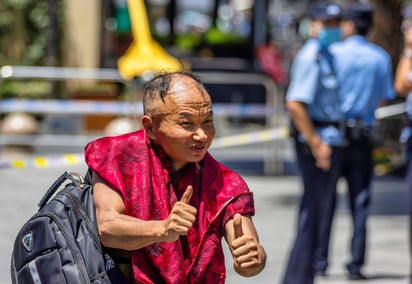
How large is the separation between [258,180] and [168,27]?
6.74 m

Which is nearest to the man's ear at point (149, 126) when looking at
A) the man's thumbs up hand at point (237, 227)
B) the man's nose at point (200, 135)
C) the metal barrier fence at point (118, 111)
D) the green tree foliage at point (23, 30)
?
the man's nose at point (200, 135)

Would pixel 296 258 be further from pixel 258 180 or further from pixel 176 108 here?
pixel 258 180

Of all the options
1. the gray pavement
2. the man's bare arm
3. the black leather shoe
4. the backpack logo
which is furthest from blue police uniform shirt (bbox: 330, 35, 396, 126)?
the backpack logo

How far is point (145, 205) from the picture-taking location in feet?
10.00

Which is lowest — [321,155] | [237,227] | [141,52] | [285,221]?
Result: [285,221]

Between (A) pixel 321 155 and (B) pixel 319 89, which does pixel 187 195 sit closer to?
(A) pixel 321 155

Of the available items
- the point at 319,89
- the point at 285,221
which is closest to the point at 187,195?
the point at 319,89

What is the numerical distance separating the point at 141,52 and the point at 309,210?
1023 centimetres

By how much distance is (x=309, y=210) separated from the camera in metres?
6.30

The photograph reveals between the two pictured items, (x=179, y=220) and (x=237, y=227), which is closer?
(x=179, y=220)

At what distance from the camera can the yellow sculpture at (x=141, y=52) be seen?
50.2 feet

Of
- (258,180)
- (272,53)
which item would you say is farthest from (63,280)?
(272,53)

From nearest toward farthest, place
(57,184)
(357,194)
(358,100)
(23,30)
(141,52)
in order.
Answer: (57,184), (358,100), (357,194), (141,52), (23,30)

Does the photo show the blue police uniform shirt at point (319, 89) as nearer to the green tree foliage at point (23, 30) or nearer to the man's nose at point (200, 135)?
the man's nose at point (200, 135)
